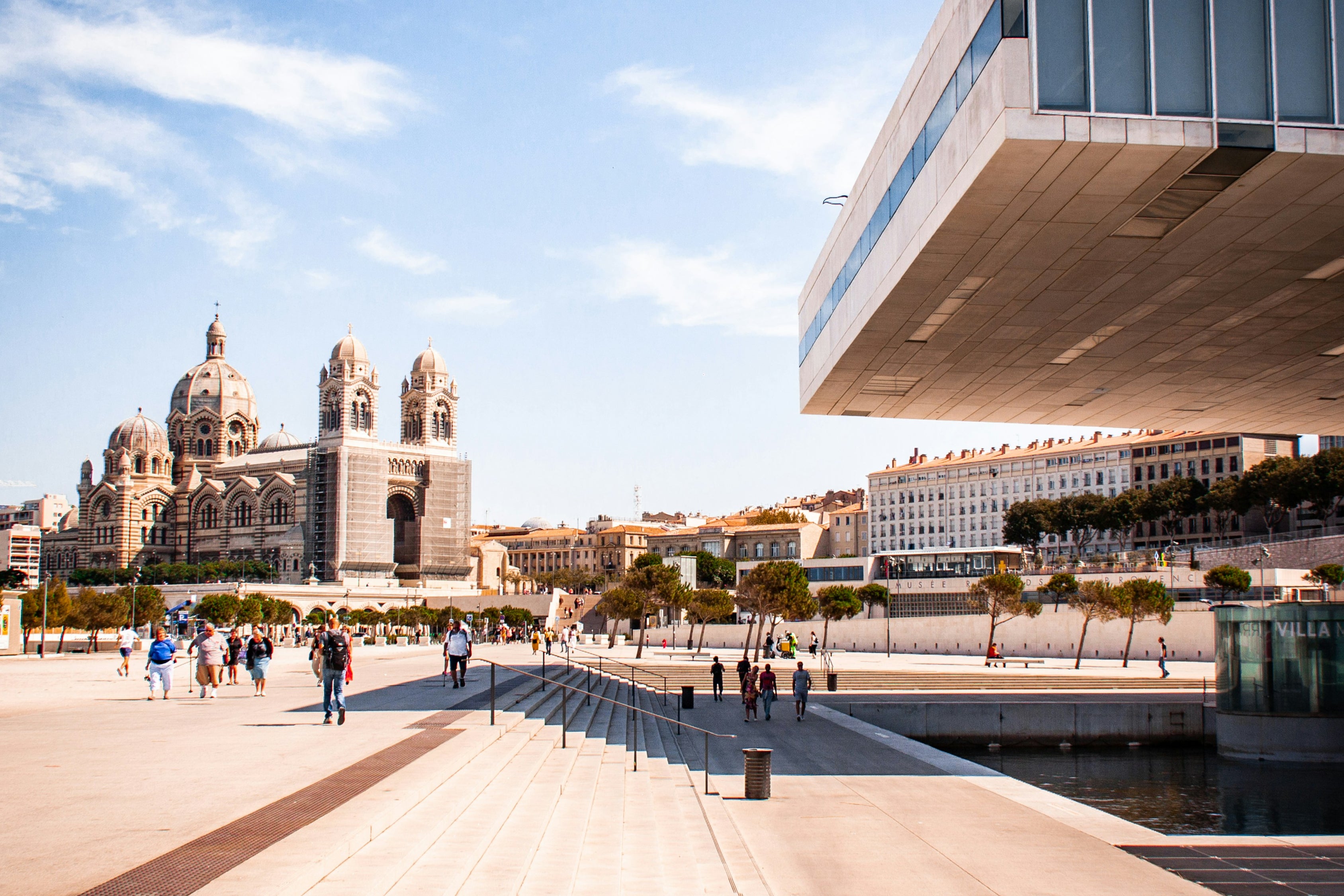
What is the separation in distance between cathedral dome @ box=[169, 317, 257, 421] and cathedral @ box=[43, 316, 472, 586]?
19 centimetres

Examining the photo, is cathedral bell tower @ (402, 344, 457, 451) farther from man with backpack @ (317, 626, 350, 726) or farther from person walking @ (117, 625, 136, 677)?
man with backpack @ (317, 626, 350, 726)

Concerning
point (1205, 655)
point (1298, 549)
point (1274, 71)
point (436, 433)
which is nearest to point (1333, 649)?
point (1274, 71)

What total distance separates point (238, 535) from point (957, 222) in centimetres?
14376

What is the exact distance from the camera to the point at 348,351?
14225cm

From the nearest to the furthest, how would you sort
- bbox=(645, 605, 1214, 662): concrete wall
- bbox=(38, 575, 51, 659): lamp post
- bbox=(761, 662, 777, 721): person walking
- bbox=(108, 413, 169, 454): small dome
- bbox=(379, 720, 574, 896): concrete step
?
bbox=(379, 720, 574, 896): concrete step
bbox=(761, 662, 777, 721): person walking
bbox=(38, 575, 51, 659): lamp post
bbox=(645, 605, 1214, 662): concrete wall
bbox=(108, 413, 169, 454): small dome

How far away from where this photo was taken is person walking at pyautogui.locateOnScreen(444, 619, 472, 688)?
26.3m

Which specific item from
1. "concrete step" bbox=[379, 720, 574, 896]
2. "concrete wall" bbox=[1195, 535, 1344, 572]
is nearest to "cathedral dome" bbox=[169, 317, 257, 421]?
"concrete wall" bbox=[1195, 535, 1344, 572]

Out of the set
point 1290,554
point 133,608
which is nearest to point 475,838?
point 1290,554

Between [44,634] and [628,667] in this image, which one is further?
[44,634]

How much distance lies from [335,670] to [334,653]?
36 centimetres

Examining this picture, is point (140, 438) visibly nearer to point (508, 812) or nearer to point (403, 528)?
point (403, 528)

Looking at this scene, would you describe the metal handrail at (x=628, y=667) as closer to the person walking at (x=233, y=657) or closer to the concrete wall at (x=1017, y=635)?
the person walking at (x=233, y=657)

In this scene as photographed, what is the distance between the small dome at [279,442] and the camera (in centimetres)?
16488

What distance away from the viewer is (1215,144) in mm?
15852
